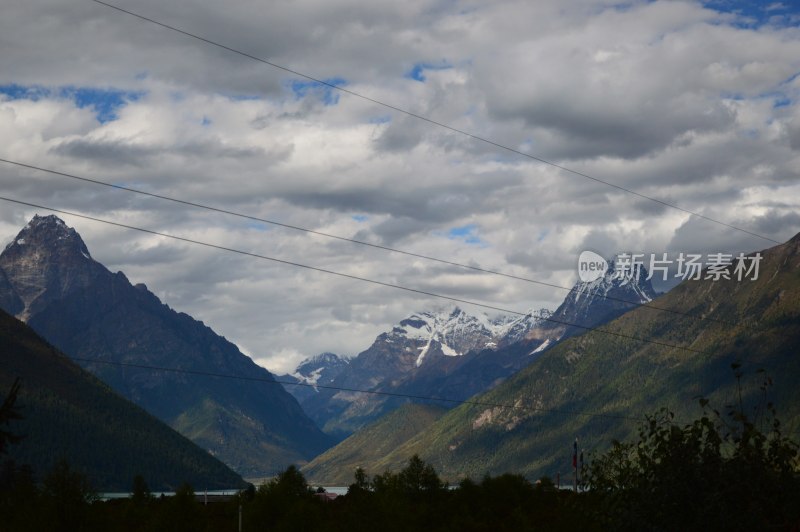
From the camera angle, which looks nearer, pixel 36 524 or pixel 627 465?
pixel 627 465

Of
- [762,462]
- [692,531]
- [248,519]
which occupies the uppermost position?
[762,462]

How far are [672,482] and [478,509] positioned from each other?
4301 inches

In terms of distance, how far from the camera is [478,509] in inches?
5472

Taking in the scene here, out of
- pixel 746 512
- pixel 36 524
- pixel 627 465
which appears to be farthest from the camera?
pixel 36 524

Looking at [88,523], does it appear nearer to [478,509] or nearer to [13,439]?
[13,439]

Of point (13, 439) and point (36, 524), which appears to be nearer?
point (13, 439)

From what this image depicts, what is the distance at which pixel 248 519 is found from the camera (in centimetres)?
11950

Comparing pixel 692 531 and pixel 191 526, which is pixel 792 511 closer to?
pixel 692 531

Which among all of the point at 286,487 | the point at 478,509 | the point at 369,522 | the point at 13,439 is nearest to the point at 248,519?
the point at 286,487

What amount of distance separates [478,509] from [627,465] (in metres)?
107

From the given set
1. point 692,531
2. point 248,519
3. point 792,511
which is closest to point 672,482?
point 692,531

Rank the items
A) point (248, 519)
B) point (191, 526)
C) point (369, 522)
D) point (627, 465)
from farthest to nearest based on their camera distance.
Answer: point (248, 519) < point (191, 526) < point (369, 522) < point (627, 465)

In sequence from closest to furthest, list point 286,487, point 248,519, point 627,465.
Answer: point 627,465, point 248,519, point 286,487

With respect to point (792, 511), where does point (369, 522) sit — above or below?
A: below
